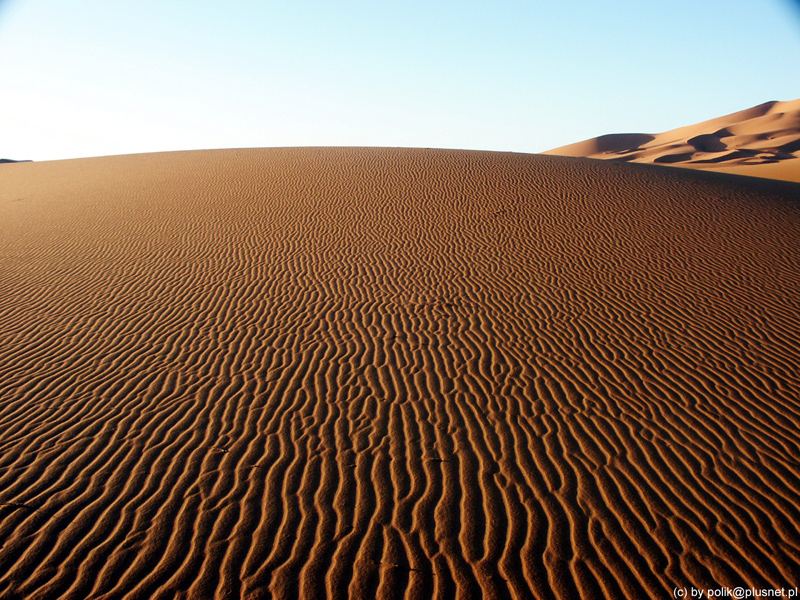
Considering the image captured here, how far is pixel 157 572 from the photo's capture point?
11.9 feet

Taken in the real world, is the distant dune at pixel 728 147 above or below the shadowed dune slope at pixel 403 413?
below

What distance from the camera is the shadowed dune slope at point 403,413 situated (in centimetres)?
376

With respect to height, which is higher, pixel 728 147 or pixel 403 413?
pixel 403 413

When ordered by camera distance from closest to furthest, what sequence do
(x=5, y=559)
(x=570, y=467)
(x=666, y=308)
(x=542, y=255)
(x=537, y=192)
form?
(x=5, y=559) < (x=570, y=467) < (x=666, y=308) < (x=542, y=255) < (x=537, y=192)

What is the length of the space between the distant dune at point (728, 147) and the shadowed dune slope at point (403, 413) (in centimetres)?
2464

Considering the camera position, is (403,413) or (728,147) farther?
(728,147)

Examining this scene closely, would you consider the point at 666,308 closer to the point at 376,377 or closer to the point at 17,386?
the point at 376,377

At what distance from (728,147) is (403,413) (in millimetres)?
49994

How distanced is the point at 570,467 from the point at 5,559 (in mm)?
4648

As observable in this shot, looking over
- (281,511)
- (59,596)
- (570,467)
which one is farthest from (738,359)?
(59,596)

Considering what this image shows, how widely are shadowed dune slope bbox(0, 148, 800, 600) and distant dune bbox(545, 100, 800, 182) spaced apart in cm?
2464

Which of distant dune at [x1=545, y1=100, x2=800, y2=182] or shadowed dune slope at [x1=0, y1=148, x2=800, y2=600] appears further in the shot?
distant dune at [x1=545, y1=100, x2=800, y2=182]

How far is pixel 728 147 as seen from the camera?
4422cm

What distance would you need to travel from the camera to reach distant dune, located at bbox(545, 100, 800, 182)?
1400 inches
